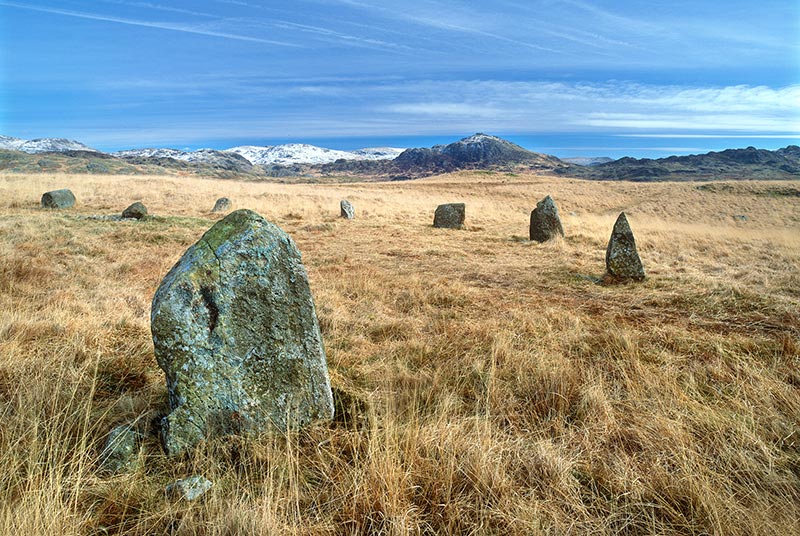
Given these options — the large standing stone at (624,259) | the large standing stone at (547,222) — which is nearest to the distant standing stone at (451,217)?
the large standing stone at (547,222)

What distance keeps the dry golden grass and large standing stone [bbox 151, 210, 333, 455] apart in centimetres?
22

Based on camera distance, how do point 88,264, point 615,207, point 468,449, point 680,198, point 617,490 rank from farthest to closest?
point 680,198 → point 615,207 → point 88,264 → point 468,449 → point 617,490

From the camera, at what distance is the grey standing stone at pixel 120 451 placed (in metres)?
2.58

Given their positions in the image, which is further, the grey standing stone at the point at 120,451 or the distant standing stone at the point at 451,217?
the distant standing stone at the point at 451,217

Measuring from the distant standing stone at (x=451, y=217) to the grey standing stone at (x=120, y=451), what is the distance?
16.9 m

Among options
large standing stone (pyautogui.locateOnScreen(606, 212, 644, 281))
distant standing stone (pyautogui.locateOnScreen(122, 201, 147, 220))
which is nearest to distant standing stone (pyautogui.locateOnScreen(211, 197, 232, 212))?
distant standing stone (pyautogui.locateOnScreen(122, 201, 147, 220))

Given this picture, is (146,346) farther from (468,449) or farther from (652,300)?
(652,300)

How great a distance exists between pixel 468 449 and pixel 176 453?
201cm

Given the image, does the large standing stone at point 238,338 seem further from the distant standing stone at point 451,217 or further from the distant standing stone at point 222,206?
the distant standing stone at point 222,206

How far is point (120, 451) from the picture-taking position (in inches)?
Answer: 105

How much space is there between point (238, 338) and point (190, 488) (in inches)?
40.1

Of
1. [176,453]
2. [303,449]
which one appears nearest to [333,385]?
[303,449]

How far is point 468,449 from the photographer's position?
8.75 feet

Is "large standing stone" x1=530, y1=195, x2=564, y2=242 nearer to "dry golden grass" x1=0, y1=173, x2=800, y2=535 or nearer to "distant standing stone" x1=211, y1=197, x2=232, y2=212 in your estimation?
"dry golden grass" x1=0, y1=173, x2=800, y2=535
